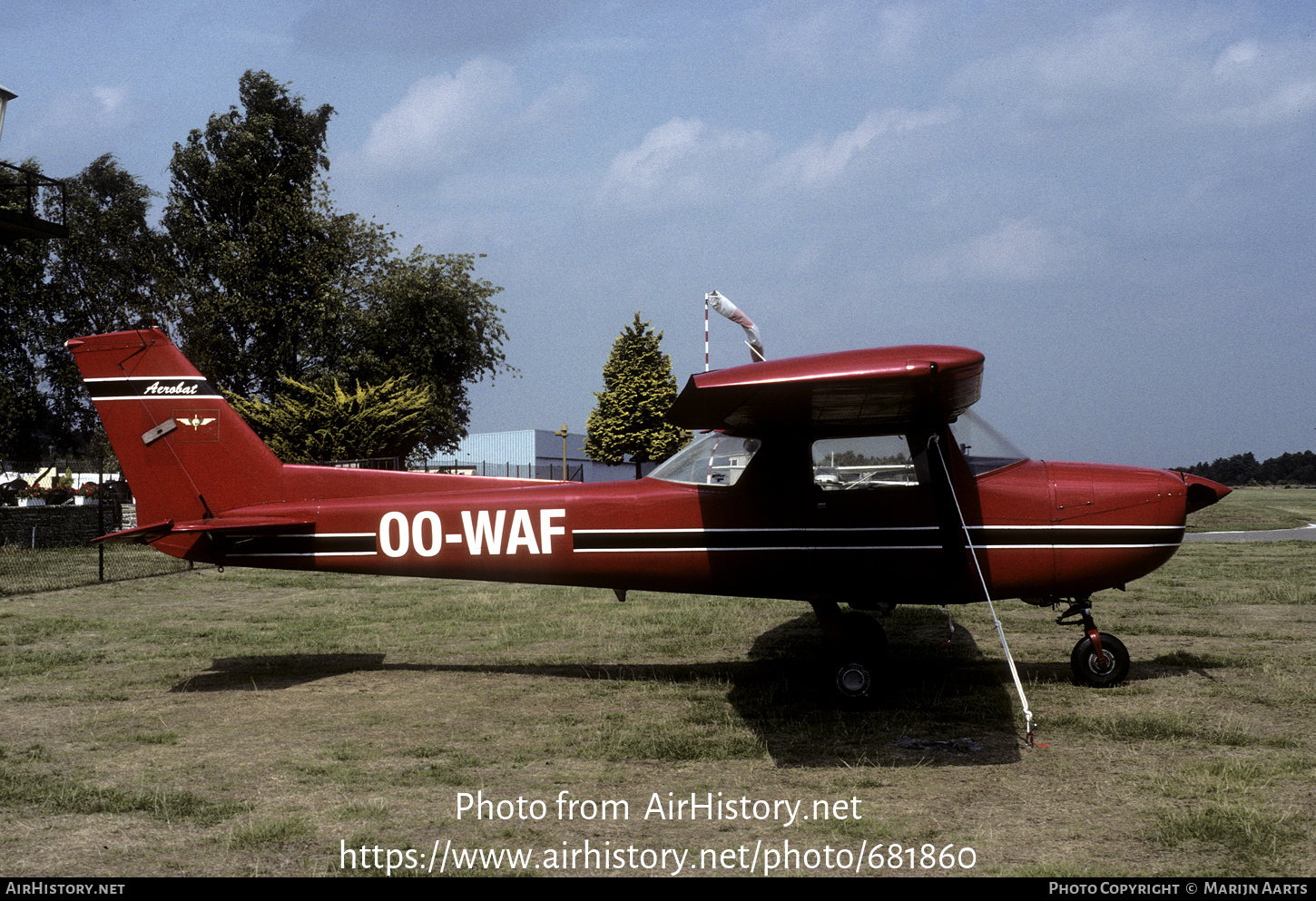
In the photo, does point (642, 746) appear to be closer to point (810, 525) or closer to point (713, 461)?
point (810, 525)

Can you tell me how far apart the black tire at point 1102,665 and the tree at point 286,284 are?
29197mm

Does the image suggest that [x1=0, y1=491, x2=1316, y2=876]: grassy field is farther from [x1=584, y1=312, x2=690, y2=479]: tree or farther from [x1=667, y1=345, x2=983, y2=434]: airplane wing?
[x1=584, y1=312, x2=690, y2=479]: tree

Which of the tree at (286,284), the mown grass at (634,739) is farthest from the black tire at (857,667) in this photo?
the tree at (286,284)

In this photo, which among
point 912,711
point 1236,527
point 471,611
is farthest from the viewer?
point 1236,527

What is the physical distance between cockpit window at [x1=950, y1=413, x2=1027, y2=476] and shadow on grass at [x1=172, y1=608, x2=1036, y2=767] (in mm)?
1852

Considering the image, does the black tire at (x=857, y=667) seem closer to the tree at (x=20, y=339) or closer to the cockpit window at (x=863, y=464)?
the cockpit window at (x=863, y=464)

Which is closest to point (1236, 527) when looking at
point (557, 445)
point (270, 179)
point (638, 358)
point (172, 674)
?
point (638, 358)

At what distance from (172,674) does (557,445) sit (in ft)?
213

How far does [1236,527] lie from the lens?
32.0m

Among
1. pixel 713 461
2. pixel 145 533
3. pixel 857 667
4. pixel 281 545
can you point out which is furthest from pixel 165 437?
pixel 857 667

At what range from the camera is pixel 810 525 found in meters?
7.27

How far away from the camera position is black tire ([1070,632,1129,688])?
7.46 meters
